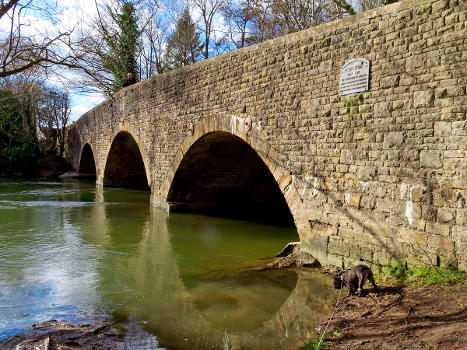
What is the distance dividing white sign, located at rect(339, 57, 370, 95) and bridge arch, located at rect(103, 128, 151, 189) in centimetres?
1288

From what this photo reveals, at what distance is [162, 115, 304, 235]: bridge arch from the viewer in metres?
6.80

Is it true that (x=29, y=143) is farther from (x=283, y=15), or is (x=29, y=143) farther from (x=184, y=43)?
(x=283, y=15)

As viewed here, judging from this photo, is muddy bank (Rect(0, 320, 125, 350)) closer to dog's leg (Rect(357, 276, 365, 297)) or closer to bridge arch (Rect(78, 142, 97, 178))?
dog's leg (Rect(357, 276, 365, 297))

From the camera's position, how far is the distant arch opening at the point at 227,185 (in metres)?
10.8

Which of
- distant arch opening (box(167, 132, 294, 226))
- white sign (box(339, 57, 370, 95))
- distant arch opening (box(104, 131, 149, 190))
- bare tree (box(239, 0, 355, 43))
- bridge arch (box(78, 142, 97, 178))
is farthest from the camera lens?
bridge arch (box(78, 142, 97, 178))

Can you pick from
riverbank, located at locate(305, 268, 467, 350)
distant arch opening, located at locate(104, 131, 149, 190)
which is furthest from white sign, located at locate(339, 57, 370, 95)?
distant arch opening, located at locate(104, 131, 149, 190)

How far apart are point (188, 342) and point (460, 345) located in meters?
2.43

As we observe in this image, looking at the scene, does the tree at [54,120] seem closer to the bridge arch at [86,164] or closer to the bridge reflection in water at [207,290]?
the bridge arch at [86,164]

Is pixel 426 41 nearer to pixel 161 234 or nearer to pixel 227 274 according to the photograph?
pixel 227 274

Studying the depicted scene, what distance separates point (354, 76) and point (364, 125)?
28.6 inches

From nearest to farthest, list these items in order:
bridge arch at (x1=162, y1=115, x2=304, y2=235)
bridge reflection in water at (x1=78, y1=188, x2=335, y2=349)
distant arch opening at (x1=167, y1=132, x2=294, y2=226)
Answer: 1. bridge reflection in water at (x1=78, y1=188, x2=335, y2=349)
2. bridge arch at (x1=162, y1=115, x2=304, y2=235)
3. distant arch opening at (x1=167, y1=132, x2=294, y2=226)

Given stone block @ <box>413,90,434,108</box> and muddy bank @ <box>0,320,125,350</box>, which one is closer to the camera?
muddy bank @ <box>0,320,125,350</box>

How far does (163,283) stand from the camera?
19.2 feet

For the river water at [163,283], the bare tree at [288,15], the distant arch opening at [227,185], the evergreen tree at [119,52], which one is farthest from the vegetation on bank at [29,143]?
the river water at [163,283]
